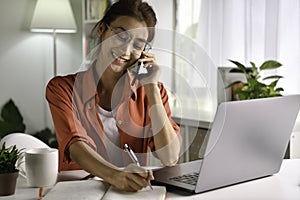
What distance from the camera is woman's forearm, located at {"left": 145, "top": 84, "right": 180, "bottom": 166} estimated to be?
156 cm

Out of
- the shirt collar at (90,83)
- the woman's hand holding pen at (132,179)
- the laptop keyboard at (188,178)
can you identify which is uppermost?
the shirt collar at (90,83)

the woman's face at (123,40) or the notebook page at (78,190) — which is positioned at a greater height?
the woman's face at (123,40)

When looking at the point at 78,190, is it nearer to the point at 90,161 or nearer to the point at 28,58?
the point at 90,161

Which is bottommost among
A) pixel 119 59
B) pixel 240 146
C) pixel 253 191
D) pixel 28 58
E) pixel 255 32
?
pixel 253 191

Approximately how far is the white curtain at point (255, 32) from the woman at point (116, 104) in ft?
3.93

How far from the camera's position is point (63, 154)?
1.41m

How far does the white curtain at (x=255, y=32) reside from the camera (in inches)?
105

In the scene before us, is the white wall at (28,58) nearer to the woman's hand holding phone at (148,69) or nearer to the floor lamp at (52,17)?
the floor lamp at (52,17)

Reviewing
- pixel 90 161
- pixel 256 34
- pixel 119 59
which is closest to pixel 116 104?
pixel 119 59

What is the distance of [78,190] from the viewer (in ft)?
3.79

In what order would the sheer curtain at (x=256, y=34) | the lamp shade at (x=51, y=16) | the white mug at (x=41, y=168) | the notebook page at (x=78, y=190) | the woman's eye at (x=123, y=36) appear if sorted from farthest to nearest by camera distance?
the lamp shade at (x=51, y=16), the sheer curtain at (x=256, y=34), the woman's eye at (x=123, y=36), the white mug at (x=41, y=168), the notebook page at (x=78, y=190)

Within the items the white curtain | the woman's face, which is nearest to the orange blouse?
the woman's face

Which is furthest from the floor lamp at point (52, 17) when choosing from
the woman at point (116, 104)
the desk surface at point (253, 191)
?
the desk surface at point (253, 191)

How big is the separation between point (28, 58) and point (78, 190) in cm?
289
